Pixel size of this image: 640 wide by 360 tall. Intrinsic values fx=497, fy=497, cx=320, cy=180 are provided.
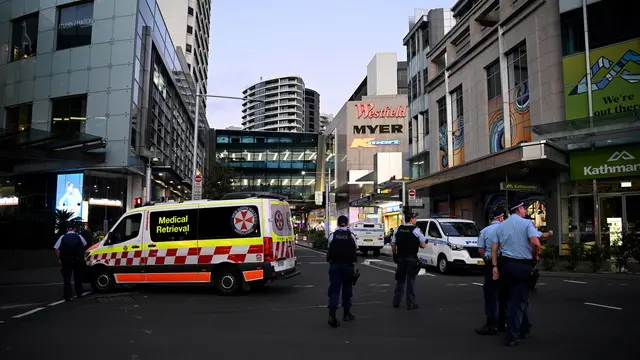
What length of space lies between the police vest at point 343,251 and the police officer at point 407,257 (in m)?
1.62

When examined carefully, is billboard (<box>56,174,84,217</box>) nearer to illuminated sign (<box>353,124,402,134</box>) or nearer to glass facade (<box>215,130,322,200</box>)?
illuminated sign (<box>353,124,402,134</box>)

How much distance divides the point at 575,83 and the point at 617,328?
1512cm

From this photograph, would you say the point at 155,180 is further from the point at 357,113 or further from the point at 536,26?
the point at 357,113

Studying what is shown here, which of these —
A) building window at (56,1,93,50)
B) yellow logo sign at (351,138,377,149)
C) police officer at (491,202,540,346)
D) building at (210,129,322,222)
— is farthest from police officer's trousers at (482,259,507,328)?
building at (210,129,322,222)

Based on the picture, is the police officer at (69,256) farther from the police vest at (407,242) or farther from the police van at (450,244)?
the police van at (450,244)

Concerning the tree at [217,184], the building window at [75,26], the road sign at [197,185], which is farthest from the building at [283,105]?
the road sign at [197,185]

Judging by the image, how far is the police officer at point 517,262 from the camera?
625 centimetres

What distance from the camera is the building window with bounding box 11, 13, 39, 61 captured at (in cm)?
2946

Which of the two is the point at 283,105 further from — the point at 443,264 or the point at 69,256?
the point at 69,256

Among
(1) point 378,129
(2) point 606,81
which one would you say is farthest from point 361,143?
(2) point 606,81

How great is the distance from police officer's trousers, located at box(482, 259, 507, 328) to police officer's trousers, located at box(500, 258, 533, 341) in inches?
28.4

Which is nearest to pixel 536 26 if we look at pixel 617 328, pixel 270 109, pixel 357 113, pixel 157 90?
pixel 617 328

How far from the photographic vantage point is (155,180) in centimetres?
3484

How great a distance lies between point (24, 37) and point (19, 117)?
4950mm
